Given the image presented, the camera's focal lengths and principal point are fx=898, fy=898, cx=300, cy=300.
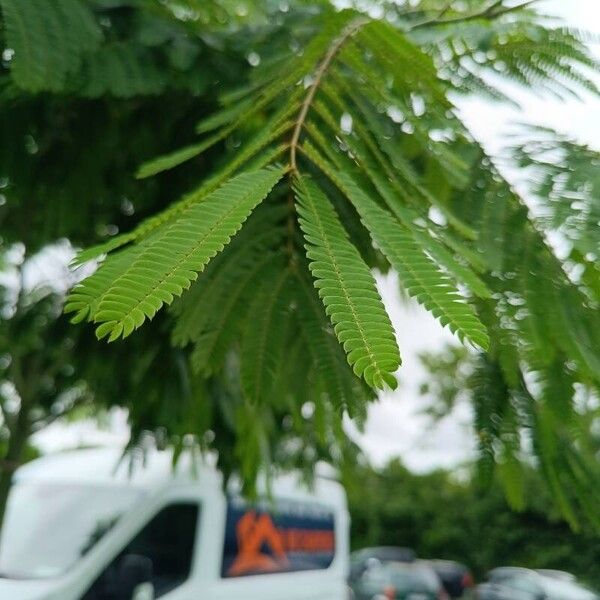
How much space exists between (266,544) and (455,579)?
50.2ft

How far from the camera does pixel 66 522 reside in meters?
5.42

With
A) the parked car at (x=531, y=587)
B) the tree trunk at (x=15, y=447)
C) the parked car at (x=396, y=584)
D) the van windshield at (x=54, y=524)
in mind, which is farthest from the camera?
the parked car at (x=396, y=584)

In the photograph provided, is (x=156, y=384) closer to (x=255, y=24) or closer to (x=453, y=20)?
(x=255, y=24)

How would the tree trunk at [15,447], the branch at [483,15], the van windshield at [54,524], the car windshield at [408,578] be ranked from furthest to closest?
the car windshield at [408,578] → the tree trunk at [15,447] → the van windshield at [54,524] → the branch at [483,15]

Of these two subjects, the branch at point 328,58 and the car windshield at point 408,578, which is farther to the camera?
the car windshield at point 408,578

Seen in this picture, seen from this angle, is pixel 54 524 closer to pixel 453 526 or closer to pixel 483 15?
pixel 483 15

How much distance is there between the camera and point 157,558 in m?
5.37

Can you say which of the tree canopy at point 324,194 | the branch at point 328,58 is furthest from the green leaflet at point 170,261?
the branch at point 328,58

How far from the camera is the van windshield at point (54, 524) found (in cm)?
513

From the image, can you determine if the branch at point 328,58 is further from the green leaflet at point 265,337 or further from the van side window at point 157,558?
the van side window at point 157,558

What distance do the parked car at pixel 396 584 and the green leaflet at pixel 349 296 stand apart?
12894 millimetres

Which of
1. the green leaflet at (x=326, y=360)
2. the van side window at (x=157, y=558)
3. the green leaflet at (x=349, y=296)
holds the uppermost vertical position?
the green leaflet at (x=349, y=296)

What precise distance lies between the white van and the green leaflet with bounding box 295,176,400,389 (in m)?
3.19

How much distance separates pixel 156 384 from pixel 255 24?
1.58 metres
